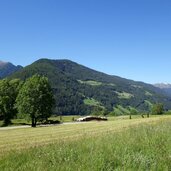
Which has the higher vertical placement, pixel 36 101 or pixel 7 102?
pixel 7 102

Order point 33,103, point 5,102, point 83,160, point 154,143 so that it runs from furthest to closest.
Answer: point 5,102, point 33,103, point 154,143, point 83,160

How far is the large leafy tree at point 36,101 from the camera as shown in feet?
Answer: 221

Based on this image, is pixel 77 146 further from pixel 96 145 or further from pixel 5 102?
pixel 5 102

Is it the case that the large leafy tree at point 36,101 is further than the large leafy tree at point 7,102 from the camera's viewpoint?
No

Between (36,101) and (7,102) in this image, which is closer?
(36,101)

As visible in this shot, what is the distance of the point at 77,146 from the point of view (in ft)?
44.5

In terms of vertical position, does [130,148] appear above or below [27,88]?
below

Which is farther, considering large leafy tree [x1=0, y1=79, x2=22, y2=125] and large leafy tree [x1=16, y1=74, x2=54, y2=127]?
large leafy tree [x1=0, y1=79, x2=22, y2=125]

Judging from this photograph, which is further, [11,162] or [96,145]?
[96,145]

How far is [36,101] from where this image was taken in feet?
221

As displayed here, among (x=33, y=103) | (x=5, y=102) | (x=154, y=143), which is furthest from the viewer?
(x=5, y=102)

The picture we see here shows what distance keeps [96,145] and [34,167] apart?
3.86 m

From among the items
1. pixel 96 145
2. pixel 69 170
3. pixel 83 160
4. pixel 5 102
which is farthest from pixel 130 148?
pixel 5 102

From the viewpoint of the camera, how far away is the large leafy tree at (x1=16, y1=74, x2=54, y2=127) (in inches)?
2655
